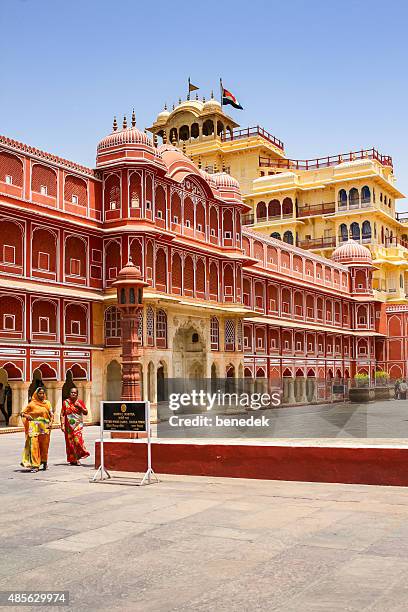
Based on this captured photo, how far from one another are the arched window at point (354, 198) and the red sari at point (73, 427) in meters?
49.8

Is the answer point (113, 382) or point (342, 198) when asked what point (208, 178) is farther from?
point (342, 198)

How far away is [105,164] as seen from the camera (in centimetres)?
3173

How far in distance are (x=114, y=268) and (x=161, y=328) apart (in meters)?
3.51

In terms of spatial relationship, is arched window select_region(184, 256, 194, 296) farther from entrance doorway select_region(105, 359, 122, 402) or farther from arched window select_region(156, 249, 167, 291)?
entrance doorway select_region(105, 359, 122, 402)

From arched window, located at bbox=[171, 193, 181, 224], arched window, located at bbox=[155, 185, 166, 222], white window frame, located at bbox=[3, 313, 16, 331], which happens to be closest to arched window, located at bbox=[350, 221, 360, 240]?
arched window, located at bbox=[171, 193, 181, 224]

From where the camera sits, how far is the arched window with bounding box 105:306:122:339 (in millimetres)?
31067

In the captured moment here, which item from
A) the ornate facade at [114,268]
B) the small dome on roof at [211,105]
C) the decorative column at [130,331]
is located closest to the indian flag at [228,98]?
the small dome on roof at [211,105]

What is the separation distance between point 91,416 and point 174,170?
39.9 ft

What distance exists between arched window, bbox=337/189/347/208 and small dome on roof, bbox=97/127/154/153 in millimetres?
32751

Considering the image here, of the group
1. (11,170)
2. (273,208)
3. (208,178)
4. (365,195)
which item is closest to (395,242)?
(365,195)

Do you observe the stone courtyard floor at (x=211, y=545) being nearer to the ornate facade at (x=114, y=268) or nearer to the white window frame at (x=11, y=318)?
the ornate facade at (x=114, y=268)

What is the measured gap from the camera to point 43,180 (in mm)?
28984

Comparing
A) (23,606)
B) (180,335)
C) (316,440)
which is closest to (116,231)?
(180,335)

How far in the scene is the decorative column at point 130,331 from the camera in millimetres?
16188
